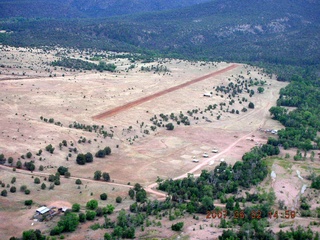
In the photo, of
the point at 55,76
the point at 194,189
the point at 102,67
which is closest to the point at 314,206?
the point at 194,189

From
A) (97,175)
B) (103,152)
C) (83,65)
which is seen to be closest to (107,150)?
(103,152)

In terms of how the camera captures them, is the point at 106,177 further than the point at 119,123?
No

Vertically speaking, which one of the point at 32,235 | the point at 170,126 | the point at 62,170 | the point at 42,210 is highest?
the point at 170,126

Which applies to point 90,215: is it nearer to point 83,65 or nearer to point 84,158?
point 84,158

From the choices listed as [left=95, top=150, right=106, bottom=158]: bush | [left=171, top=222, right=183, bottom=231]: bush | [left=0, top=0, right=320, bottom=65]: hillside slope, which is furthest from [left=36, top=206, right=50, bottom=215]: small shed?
[left=0, top=0, right=320, bottom=65]: hillside slope

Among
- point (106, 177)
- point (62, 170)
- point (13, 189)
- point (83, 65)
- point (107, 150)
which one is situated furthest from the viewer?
point (83, 65)

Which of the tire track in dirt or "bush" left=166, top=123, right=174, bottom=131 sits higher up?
the tire track in dirt

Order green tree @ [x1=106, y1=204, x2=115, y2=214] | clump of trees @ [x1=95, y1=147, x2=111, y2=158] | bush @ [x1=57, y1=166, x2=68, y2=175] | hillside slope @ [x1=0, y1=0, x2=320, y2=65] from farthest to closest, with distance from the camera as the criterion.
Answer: hillside slope @ [x1=0, y1=0, x2=320, y2=65]
clump of trees @ [x1=95, y1=147, x2=111, y2=158]
bush @ [x1=57, y1=166, x2=68, y2=175]
green tree @ [x1=106, y1=204, x2=115, y2=214]

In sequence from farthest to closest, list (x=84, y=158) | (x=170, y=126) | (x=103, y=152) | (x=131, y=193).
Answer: (x=170, y=126) < (x=103, y=152) < (x=84, y=158) < (x=131, y=193)

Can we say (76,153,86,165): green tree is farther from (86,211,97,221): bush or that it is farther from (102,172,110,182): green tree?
(86,211,97,221): bush
